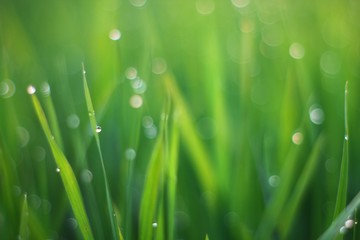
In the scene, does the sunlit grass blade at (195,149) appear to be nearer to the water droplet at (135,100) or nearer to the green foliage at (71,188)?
the water droplet at (135,100)

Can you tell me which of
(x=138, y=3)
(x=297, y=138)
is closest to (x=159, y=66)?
(x=297, y=138)

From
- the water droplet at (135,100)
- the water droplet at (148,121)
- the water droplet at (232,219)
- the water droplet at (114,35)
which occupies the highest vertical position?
the water droplet at (114,35)

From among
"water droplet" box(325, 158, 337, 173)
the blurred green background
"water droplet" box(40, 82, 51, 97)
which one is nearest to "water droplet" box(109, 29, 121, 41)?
the blurred green background

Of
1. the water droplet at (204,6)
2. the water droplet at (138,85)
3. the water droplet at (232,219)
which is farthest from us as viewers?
the water droplet at (204,6)

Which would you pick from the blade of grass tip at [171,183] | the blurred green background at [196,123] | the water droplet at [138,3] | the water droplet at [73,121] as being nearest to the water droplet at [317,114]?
the blurred green background at [196,123]

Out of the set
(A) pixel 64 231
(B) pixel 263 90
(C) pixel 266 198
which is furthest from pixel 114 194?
(B) pixel 263 90

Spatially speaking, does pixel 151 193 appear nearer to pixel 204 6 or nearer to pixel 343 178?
pixel 343 178
